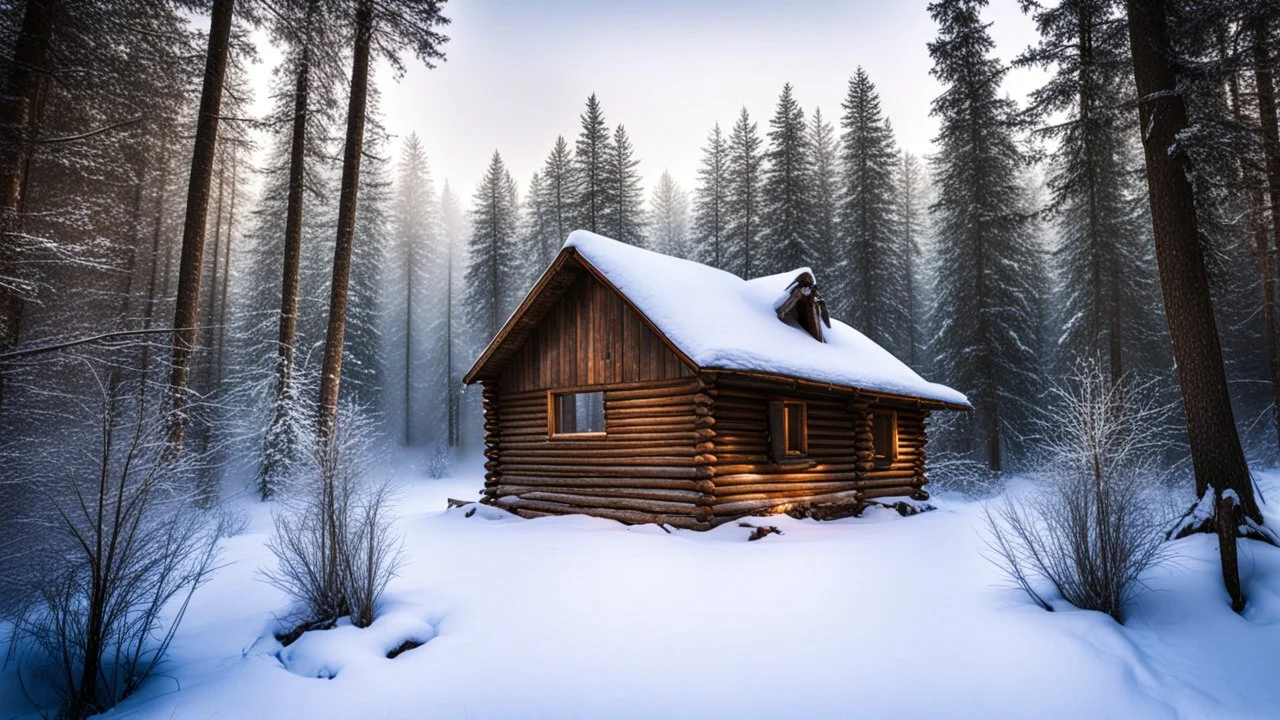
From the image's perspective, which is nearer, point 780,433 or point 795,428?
point 780,433

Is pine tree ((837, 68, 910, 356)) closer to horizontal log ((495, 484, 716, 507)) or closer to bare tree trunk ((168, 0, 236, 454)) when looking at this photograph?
horizontal log ((495, 484, 716, 507))

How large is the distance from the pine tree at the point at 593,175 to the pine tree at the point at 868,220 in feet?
39.9

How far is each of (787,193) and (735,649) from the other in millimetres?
25491

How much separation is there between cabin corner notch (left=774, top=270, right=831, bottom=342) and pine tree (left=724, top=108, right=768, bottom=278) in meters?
12.8

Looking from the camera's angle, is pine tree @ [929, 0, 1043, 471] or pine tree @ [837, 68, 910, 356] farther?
pine tree @ [837, 68, 910, 356]

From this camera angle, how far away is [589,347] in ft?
44.2

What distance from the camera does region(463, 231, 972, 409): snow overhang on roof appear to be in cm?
1141

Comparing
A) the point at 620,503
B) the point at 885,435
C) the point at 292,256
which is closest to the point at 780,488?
the point at 620,503

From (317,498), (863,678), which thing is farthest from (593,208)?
(863,678)

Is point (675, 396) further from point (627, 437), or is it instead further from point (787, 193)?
point (787, 193)

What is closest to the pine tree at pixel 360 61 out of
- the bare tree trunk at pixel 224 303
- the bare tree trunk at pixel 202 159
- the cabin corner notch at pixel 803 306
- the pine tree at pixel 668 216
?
the bare tree trunk at pixel 202 159

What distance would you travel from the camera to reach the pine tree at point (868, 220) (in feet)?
90.4

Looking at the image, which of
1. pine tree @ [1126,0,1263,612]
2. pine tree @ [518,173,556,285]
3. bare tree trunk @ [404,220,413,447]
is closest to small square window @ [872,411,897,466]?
pine tree @ [1126,0,1263,612]

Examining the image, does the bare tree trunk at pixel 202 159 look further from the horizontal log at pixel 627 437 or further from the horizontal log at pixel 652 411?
the horizontal log at pixel 652 411
